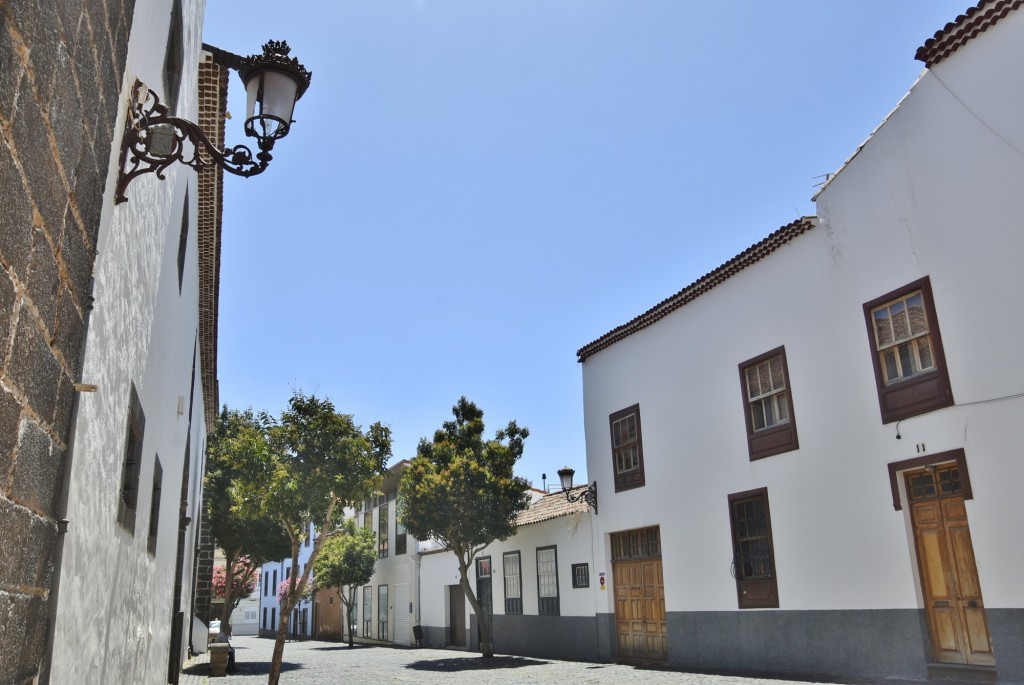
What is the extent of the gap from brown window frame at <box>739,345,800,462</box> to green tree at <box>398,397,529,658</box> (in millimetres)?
7647

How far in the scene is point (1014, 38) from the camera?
9508 millimetres

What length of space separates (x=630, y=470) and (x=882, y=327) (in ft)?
22.0

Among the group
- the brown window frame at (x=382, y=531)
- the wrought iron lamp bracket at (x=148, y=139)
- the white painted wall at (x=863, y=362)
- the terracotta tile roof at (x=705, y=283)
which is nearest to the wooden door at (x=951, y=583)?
the white painted wall at (x=863, y=362)

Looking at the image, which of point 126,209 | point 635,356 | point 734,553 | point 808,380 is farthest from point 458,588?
point 126,209

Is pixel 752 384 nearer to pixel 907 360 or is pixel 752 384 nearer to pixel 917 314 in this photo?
pixel 907 360

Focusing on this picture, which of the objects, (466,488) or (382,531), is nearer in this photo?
(466,488)

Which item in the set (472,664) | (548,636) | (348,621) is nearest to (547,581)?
(548,636)

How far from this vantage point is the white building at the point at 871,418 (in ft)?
30.8

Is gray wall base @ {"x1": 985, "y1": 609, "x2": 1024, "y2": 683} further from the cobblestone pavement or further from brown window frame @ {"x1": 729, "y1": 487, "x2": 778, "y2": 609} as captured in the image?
brown window frame @ {"x1": 729, "y1": 487, "x2": 778, "y2": 609}

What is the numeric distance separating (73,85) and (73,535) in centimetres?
174

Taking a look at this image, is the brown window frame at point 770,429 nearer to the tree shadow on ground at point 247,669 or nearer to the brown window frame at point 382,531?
the tree shadow on ground at point 247,669

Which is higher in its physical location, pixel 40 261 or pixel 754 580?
pixel 40 261

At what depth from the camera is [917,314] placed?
1046 cm

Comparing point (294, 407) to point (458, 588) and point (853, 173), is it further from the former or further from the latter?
point (458, 588)
